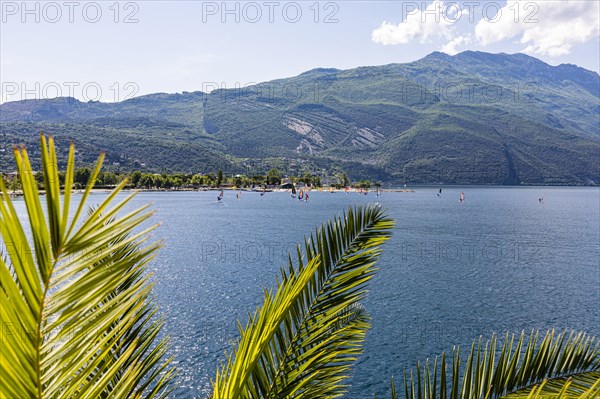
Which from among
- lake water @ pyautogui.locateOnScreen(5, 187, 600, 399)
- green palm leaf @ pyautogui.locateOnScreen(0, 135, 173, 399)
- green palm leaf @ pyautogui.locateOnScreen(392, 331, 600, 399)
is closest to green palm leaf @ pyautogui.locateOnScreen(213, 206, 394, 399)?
green palm leaf @ pyautogui.locateOnScreen(392, 331, 600, 399)

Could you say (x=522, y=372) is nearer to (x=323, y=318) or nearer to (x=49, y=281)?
(x=323, y=318)

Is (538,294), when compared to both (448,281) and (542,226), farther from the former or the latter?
(542,226)

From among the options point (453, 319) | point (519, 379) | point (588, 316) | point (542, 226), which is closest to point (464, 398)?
point (519, 379)

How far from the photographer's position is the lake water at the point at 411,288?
2211 centimetres

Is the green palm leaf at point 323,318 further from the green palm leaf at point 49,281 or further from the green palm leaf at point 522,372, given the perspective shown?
the green palm leaf at point 49,281

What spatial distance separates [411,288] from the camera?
34.1m

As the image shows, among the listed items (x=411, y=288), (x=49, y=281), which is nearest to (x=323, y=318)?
(x=49, y=281)

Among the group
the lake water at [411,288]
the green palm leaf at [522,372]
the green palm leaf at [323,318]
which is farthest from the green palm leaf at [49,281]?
the lake water at [411,288]

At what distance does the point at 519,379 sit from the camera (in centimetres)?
333

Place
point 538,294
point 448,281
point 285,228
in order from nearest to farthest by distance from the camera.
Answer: point 538,294 < point 448,281 < point 285,228

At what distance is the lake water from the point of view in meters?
22.1

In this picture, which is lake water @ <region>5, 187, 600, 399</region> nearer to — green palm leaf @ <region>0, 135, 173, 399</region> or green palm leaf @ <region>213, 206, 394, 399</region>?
green palm leaf @ <region>213, 206, 394, 399</region>

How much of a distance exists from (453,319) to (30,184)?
1164 inches

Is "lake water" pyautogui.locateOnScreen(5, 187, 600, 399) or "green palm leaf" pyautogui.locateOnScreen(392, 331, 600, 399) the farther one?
"lake water" pyautogui.locateOnScreen(5, 187, 600, 399)
